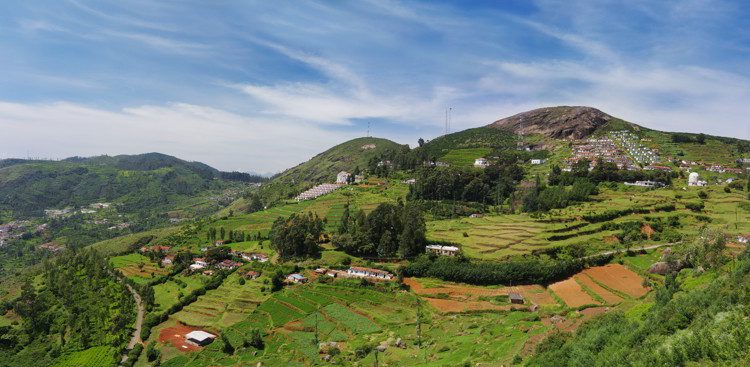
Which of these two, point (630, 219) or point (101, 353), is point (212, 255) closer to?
point (101, 353)

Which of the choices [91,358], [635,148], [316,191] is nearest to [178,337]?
[91,358]

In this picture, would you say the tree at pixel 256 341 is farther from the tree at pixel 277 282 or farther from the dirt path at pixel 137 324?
the dirt path at pixel 137 324

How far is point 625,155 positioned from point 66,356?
158 m

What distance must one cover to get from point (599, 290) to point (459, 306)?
17.5 metres

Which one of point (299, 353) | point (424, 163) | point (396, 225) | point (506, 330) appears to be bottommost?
point (299, 353)

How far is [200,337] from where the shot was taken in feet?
163

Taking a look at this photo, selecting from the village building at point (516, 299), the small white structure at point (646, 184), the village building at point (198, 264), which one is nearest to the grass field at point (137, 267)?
the village building at point (198, 264)

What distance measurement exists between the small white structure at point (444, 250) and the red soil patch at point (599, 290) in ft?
59.2

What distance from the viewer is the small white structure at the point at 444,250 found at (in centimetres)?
6725

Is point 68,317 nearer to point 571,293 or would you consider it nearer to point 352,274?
point 352,274

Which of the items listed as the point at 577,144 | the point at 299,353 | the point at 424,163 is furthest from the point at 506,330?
the point at 577,144

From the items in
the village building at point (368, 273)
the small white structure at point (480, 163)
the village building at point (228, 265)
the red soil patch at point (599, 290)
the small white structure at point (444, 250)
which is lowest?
the village building at point (228, 265)

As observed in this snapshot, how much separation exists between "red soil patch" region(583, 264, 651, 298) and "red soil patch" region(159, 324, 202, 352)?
51.0m

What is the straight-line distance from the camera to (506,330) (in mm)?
39625
